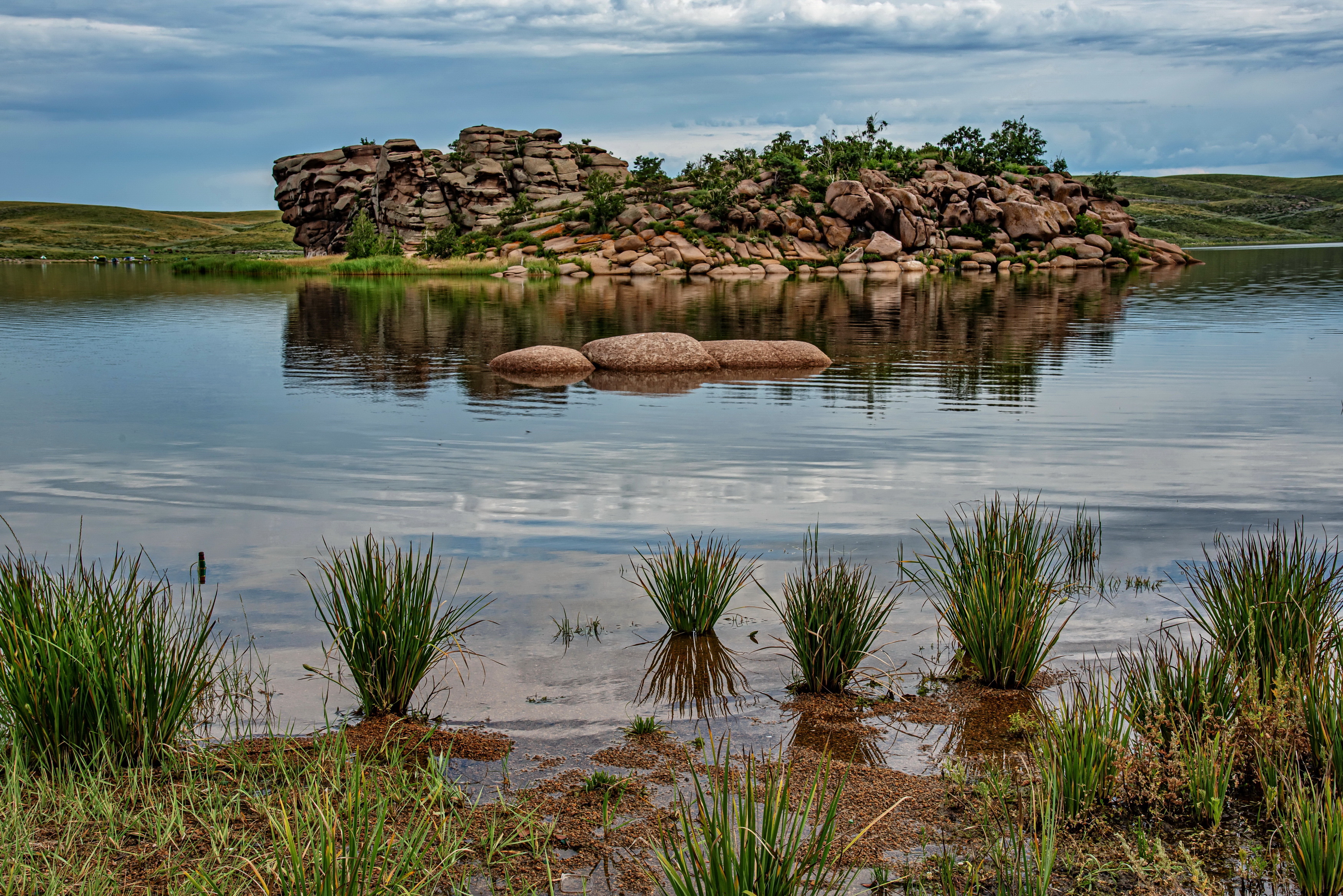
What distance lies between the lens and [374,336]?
29.1 m

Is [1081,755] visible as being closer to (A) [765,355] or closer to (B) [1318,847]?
(B) [1318,847]

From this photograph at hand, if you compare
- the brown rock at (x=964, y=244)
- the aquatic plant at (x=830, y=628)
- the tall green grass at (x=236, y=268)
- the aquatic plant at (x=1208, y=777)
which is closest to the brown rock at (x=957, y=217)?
the brown rock at (x=964, y=244)

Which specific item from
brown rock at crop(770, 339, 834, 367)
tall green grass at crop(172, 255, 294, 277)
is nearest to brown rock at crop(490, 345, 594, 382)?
brown rock at crop(770, 339, 834, 367)

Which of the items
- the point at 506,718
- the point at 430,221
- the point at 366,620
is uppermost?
the point at 430,221

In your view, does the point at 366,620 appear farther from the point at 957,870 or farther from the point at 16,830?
the point at 957,870

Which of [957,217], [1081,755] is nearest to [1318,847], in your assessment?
[1081,755]

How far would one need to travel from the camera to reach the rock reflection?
228 inches

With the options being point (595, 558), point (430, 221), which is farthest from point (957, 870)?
point (430, 221)

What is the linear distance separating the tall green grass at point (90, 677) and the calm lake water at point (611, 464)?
2.21 feet

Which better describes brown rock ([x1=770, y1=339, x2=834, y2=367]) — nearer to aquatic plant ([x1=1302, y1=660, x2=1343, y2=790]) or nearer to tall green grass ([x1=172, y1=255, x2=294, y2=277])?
aquatic plant ([x1=1302, y1=660, x2=1343, y2=790])

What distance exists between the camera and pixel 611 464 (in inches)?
488

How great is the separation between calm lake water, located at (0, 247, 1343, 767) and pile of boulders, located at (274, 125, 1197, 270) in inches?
1719

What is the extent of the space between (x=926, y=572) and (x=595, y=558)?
263cm

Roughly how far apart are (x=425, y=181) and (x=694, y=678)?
98.8 meters
